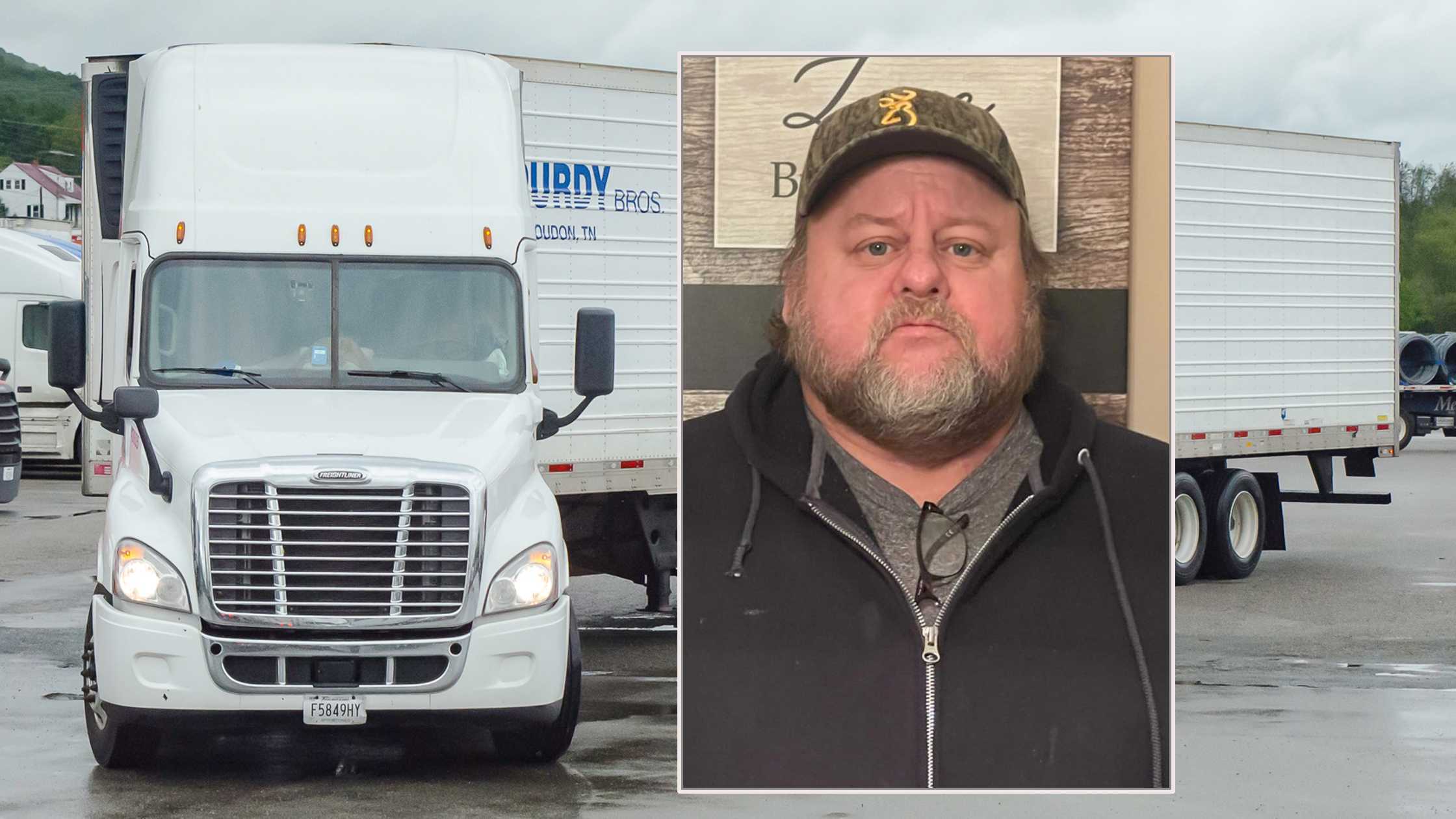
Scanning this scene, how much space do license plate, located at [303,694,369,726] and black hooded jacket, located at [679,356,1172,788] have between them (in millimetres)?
5242

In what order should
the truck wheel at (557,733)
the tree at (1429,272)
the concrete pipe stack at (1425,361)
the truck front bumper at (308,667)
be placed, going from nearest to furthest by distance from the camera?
the truck front bumper at (308,667) < the truck wheel at (557,733) < the concrete pipe stack at (1425,361) < the tree at (1429,272)

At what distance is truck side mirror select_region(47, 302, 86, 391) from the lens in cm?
966

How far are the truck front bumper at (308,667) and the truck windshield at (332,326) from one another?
137 cm

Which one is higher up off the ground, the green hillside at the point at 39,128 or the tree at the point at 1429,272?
the green hillside at the point at 39,128

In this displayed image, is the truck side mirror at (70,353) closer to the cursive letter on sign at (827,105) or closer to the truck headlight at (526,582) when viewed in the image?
the truck headlight at (526,582)

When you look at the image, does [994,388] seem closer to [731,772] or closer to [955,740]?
[955,740]

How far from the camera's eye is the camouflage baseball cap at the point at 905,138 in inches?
142

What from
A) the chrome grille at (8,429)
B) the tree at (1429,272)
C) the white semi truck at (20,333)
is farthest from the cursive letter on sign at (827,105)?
the tree at (1429,272)

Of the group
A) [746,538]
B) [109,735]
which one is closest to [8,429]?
[109,735]

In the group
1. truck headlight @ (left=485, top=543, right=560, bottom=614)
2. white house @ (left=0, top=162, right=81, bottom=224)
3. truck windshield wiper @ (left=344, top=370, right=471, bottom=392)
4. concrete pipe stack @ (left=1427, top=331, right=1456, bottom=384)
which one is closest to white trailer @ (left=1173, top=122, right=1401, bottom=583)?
truck windshield wiper @ (left=344, top=370, right=471, bottom=392)

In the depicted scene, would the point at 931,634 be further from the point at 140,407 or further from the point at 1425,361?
the point at 1425,361

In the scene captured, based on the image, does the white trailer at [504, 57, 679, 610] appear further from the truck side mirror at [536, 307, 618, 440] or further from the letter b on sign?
the letter b on sign

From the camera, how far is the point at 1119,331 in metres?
3.66

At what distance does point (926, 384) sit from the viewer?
362 centimetres
